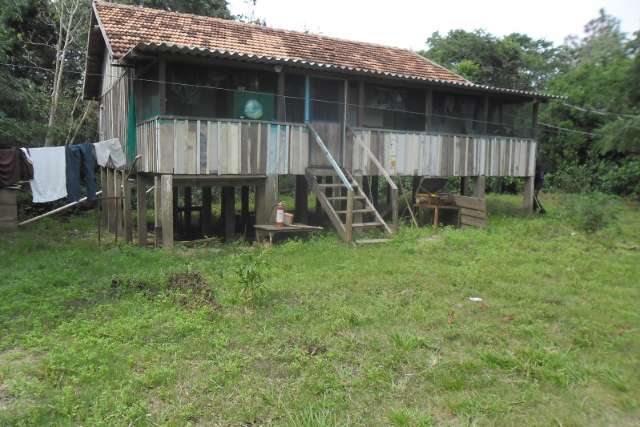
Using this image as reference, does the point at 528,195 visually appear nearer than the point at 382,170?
No

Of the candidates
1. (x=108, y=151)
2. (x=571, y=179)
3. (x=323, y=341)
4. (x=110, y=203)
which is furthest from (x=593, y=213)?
(x=110, y=203)

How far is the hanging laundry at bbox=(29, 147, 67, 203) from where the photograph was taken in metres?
11.9

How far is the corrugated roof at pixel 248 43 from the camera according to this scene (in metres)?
11.0

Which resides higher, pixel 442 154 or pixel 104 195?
pixel 442 154

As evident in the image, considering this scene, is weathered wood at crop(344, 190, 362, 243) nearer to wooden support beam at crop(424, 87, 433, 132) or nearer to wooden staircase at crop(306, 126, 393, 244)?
wooden staircase at crop(306, 126, 393, 244)

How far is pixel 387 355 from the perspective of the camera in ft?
16.0

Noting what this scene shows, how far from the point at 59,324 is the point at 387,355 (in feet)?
11.7

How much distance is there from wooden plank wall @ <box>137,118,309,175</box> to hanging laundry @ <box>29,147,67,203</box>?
6.45 feet

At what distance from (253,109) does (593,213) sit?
8.18 metres

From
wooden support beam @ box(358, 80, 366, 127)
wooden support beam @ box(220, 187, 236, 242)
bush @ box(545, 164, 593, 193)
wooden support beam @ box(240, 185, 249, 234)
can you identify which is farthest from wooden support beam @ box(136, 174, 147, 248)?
bush @ box(545, 164, 593, 193)

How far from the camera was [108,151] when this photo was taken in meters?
12.3

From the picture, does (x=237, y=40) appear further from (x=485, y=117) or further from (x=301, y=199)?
(x=485, y=117)

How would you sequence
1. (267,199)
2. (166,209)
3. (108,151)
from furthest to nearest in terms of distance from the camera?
(108,151)
(267,199)
(166,209)

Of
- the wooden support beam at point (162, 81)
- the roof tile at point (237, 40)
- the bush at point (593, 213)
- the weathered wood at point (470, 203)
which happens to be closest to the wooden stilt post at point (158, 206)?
the wooden support beam at point (162, 81)
